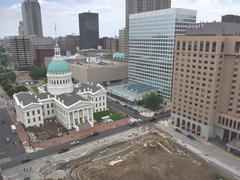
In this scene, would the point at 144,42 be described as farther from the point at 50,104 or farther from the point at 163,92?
the point at 50,104

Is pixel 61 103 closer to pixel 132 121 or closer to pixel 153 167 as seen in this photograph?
pixel 132 121

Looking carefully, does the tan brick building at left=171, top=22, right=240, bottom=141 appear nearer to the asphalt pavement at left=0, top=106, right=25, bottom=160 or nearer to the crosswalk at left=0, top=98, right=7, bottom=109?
the asphalt pavement at left=0, top=106, right=25, bottom=160

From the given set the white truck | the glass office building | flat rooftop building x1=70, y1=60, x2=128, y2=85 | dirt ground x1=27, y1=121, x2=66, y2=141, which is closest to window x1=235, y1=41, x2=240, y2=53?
the glass office building

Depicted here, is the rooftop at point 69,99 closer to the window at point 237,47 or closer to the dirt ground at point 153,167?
the dirt ground at point 153,167

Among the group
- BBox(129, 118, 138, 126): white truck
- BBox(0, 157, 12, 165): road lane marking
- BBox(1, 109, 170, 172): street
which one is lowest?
BBox(0, 157, 12, 165): road lane marking

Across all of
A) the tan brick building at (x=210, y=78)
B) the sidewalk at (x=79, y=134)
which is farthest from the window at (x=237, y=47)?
the sidewalk at (x=79, y=134)

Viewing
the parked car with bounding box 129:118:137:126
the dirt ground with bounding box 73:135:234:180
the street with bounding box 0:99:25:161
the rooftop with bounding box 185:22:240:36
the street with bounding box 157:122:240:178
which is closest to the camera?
the dirt ground with bounding box 73:135:234:180

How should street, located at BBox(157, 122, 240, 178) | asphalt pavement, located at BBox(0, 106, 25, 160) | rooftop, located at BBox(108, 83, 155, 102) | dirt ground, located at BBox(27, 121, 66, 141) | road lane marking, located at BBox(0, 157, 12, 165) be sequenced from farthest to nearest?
rooftop, located at BBox(108, 83, 155, 102) → dirt ground, located at BBox(27, 121, 66, 141) → asphalt pavement, located at BBox(0, 106, 25, 160) → road lane marking, located at BBox(0, 157, 12, 165) → street, located at BBox(157, 122, 240, 178)

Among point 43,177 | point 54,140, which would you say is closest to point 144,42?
point 54,140
